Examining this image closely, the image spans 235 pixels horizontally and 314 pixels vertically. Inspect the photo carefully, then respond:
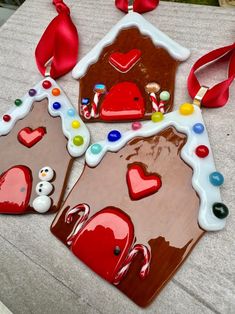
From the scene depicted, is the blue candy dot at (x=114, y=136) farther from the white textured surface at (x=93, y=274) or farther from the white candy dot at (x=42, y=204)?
the white candy dot at (x=42, y=204)

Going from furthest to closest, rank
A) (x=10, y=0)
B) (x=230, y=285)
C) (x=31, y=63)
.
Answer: (x=10, y=0)
(x=31, y=63)
(x=230, y=285)

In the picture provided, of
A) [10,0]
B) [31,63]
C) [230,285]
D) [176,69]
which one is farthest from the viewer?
[10,0]

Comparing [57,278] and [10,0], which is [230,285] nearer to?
[57,278]

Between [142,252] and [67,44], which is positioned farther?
[67,44]

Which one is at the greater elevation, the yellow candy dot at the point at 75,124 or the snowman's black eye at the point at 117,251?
the yellow candy dot at the point at 75,124

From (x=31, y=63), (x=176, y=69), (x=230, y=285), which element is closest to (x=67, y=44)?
(x=31, y=63)

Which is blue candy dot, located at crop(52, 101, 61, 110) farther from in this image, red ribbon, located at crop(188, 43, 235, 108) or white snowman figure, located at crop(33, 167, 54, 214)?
red ribbon, located at crop(188, 43, 235, 108)

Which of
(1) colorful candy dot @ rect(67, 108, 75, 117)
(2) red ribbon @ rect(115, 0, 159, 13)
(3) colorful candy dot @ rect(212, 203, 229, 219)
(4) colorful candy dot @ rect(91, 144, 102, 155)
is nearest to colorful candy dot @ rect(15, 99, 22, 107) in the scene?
(1) colorful candy dot @ rect(67, 108, 75, 117)

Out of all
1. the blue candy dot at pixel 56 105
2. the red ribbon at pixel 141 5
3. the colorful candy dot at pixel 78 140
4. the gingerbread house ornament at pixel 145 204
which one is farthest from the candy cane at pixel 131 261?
the red ribbon at pixel 141 5
